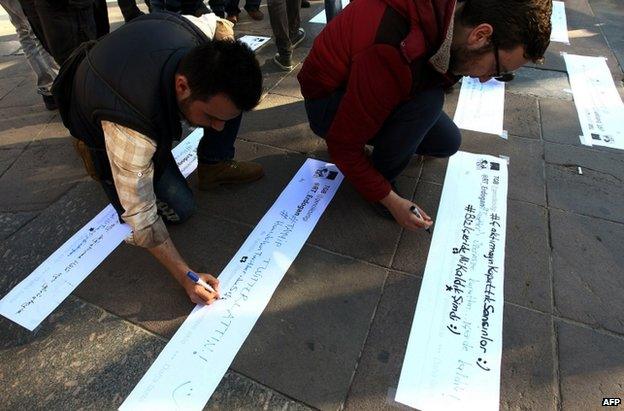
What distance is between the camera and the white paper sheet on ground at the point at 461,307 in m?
1.24

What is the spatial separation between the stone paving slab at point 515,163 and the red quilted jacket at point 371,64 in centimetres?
62

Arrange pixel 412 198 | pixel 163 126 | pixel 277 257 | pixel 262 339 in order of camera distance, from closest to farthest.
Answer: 1. pixel 163 126
2. pixel 262 339
3. pixel 277 257
4. pixel 412 198

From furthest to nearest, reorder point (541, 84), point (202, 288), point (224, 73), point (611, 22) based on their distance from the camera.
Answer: point (611, 22) < point (541, 84) < point (202, 288) < point (224, 73)

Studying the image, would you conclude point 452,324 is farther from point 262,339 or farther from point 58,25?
point 58,25

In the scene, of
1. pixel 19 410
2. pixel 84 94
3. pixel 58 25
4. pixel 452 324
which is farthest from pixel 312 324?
pixel 58 25

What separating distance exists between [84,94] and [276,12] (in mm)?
1898

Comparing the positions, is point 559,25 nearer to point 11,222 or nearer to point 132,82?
point 132,82

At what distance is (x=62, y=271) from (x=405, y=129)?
1542 millimetres

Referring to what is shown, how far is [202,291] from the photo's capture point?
1411 millimetres

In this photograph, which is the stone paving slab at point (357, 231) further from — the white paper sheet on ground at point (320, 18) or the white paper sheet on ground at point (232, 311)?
the white paper sheet on ground at point (320, 18)

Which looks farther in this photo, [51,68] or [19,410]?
[51,68]

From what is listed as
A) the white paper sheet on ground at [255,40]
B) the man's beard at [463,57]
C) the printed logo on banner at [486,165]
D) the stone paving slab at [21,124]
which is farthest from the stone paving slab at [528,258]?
the stone paving slab at [21,124]

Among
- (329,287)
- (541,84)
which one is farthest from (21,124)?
(541,84)

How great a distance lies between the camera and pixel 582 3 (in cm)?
420
